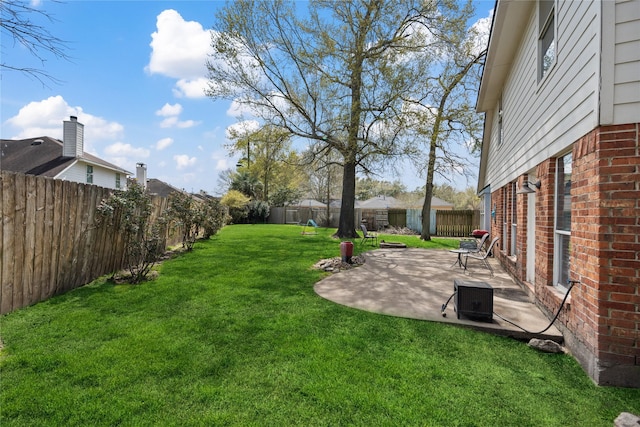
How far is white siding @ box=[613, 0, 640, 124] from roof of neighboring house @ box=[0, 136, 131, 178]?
2015 centimetres

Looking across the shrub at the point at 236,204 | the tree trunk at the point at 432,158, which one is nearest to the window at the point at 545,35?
the tree trunk at the point at 432,158

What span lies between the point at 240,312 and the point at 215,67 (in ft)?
40.0

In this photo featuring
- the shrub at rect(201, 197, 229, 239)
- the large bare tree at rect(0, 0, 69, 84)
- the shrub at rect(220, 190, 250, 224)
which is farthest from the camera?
the shrub at rect(220, 190, 250, 224)

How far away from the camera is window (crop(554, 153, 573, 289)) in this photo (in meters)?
3.70

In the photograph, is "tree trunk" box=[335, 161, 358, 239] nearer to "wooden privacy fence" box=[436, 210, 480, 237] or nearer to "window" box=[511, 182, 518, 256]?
"wooden privacy fence" box=[436, 210, 480, 237]

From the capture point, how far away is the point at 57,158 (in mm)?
16828

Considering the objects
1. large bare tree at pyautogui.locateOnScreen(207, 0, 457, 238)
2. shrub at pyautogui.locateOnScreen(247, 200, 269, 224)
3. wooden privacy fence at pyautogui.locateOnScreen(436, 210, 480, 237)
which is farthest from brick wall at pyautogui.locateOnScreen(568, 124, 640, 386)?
shrub at pyautogui.locateOnScreen(247, 200, 269, 224)

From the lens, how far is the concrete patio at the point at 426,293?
3.95m

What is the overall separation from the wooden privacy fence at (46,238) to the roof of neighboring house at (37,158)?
45.4 feet

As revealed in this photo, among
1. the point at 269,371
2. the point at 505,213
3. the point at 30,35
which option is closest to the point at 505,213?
the point at 505,213

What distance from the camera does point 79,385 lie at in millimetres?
2439

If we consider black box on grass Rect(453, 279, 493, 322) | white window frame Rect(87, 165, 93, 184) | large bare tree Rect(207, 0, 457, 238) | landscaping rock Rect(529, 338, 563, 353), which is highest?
large bare tree Rect(207, 0, 457, 238)

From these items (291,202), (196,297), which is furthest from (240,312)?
(291,202)

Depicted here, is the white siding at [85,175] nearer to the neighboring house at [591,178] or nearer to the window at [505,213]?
the window at [505,213]
